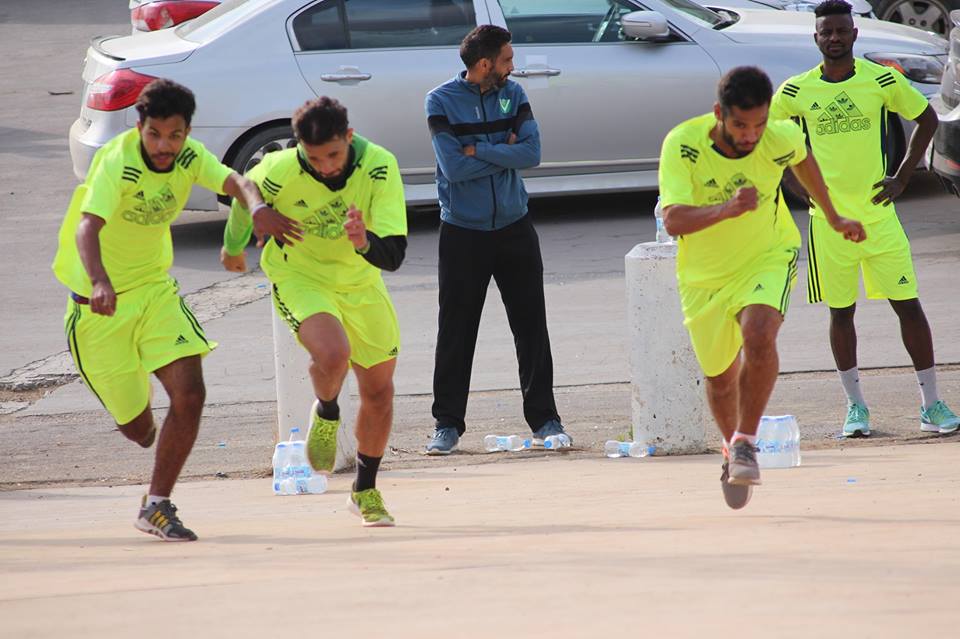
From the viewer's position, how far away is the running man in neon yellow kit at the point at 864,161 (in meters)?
7.89

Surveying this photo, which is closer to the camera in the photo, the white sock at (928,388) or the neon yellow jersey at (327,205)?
the neon yellow jersey at (327,205)

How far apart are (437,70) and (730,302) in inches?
237

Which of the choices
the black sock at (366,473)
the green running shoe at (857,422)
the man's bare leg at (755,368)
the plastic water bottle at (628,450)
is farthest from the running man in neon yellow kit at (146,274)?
the green running shoe at (857,422)

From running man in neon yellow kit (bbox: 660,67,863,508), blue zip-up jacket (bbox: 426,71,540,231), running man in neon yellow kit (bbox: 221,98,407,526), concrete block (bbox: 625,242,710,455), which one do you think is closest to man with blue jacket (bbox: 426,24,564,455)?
blue zip-up jacket (bbox: 426,71,540,231)

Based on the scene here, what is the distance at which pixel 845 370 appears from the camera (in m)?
8.05

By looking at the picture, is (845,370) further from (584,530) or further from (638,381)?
(584,530)

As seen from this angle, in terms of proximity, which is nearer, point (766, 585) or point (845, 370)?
point (766, 585)

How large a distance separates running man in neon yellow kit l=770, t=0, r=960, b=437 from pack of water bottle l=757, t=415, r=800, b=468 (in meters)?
0.73

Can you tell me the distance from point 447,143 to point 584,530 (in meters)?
2.86

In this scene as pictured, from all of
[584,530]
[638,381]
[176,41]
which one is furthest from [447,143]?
[176,41]

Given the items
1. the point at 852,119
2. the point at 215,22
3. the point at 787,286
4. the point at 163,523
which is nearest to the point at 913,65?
the point at 852,119

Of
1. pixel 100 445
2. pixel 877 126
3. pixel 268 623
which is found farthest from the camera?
pixel 100 445

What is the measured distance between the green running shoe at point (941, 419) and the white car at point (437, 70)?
182 inches

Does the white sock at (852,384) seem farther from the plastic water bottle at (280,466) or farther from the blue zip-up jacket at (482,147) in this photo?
the plastic water bottle at (280,466)
